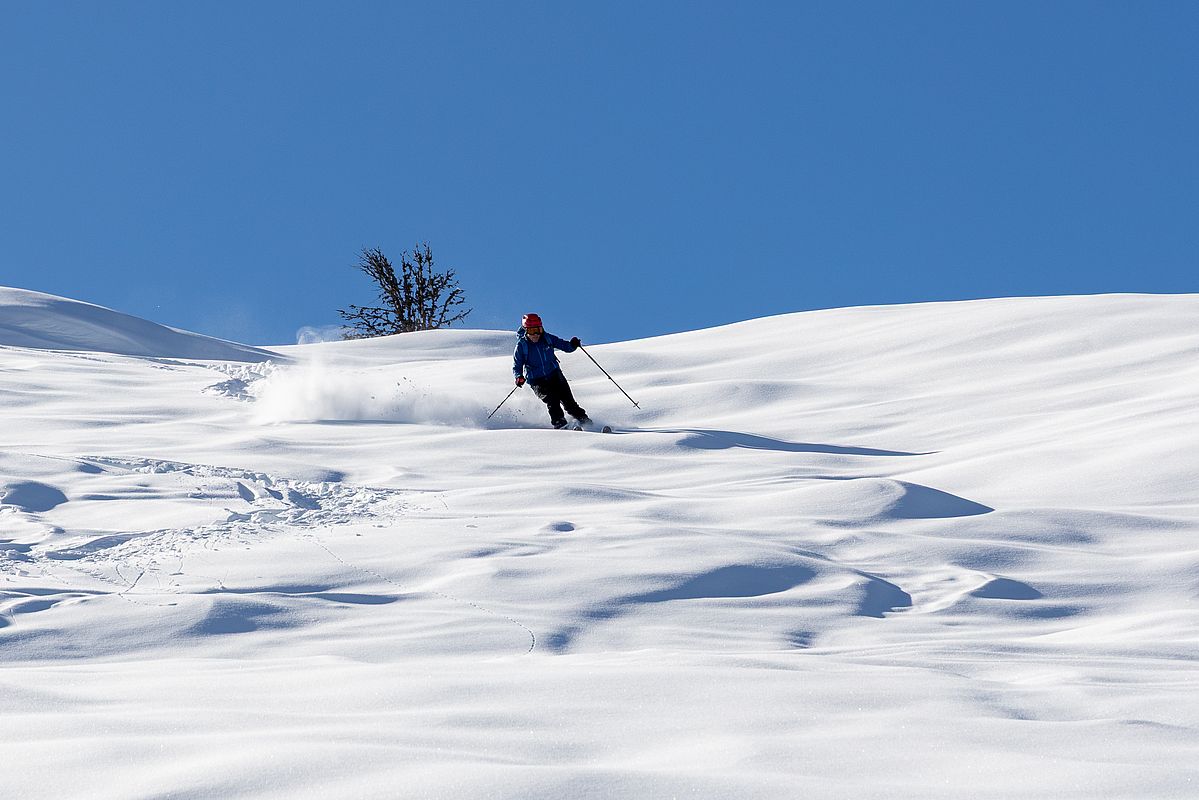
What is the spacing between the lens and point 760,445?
10352 mm

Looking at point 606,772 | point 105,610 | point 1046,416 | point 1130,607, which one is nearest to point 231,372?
point 1046,416

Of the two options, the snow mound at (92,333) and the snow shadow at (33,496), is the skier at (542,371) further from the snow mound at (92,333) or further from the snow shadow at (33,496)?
the snow mound at (92,333)

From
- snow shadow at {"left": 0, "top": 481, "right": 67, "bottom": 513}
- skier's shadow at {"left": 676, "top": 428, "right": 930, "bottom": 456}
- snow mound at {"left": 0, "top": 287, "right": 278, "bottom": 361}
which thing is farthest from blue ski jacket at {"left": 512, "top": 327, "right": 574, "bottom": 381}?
snow mound at {"left": 0, "top": 287, "right": 278, "bottom": 361}

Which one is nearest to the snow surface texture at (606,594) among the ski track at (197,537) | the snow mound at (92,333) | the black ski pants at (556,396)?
the ski track at (197,537)

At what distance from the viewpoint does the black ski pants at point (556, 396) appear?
11.6 metres

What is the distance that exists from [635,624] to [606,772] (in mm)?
2392

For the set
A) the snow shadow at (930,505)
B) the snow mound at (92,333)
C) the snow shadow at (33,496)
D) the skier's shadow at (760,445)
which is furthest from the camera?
the snow mound at (92,333)

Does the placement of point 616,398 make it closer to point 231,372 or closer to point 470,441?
point 470,441

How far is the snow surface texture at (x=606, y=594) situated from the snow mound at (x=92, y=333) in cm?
971

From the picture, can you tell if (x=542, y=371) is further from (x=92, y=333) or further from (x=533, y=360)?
(x=92, y=333)

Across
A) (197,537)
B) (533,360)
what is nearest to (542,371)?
(533,360)

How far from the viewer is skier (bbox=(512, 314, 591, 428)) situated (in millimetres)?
11664

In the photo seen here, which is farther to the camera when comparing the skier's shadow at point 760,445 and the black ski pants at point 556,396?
the black ski pants at point 556,396

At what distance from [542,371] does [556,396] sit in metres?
0.28
